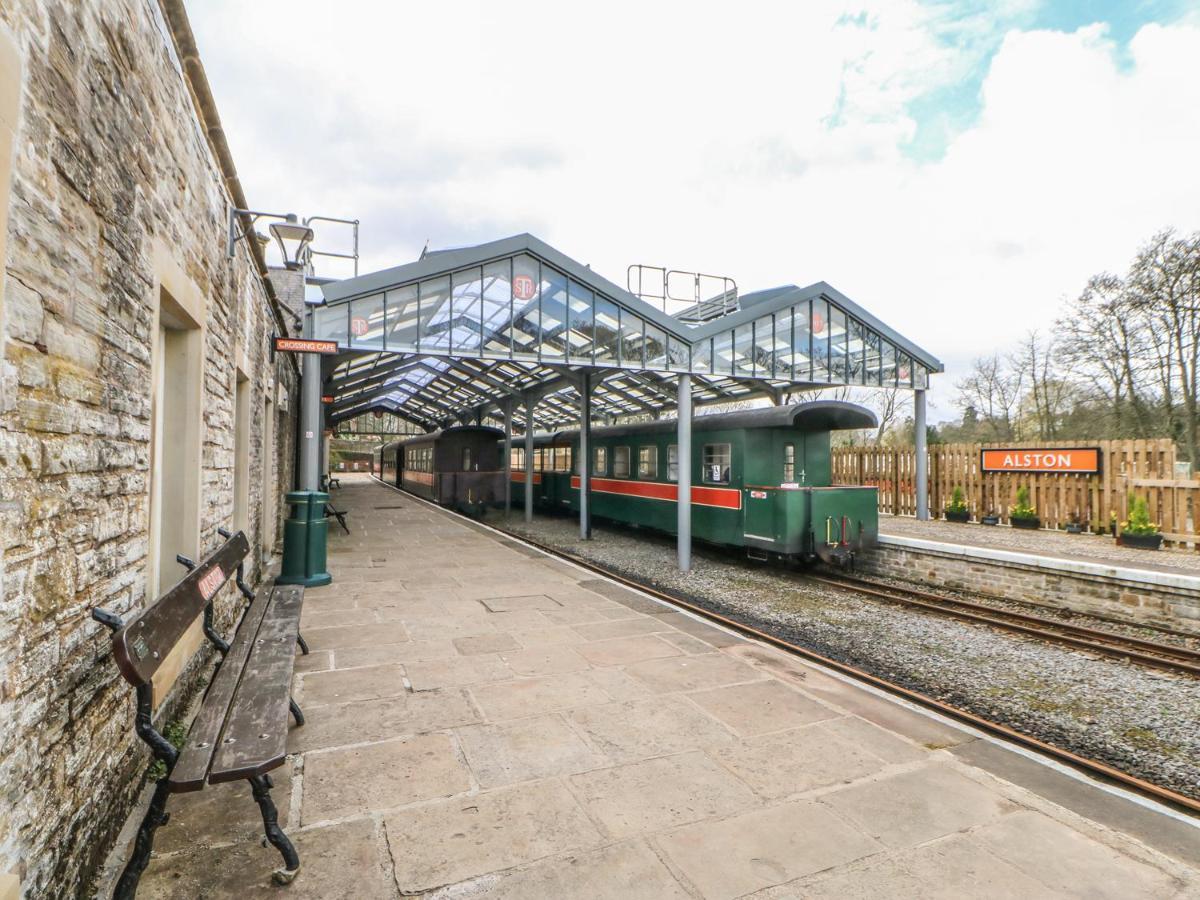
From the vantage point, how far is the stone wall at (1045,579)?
692 centimetres

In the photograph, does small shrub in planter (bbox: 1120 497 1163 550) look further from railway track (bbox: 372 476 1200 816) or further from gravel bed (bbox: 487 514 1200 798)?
railway track (bbox: 372 476 1200 816)

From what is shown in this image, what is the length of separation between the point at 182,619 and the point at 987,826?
147 inches

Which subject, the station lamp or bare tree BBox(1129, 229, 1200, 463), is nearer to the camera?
the station lamp

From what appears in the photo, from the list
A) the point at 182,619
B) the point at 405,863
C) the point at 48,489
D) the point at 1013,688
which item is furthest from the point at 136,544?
the point at 1013,688

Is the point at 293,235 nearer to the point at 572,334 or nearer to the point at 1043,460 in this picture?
the point at 572,334

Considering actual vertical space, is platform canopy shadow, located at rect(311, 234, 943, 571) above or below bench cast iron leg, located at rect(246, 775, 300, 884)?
above

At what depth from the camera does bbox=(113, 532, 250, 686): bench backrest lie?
2021 mm

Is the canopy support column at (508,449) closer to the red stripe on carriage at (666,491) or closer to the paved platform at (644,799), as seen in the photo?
the red stripe on carriage at (666,491)

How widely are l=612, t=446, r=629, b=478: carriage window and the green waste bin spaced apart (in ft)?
21.8

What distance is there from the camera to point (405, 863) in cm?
234

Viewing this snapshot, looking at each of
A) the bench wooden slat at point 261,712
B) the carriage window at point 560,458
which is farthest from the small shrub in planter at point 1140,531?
the bench wooden slat at point 261,712

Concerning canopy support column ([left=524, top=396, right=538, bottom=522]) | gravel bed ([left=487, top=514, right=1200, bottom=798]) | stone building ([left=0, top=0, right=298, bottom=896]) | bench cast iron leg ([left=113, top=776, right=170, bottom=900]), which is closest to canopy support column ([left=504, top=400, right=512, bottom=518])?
canopy support column ([left=524, top=396, right=538, bottom=522])

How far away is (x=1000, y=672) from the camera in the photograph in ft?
17.4

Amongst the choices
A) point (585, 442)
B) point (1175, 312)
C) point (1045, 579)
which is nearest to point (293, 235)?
point (585, 442)
